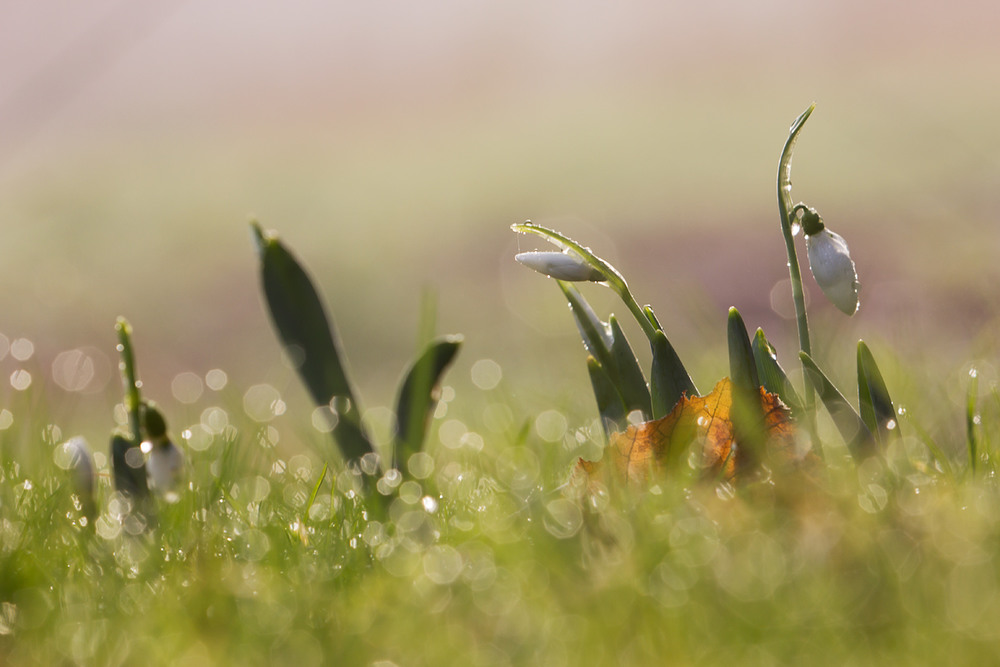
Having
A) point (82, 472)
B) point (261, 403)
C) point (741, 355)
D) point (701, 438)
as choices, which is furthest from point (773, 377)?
point (261, 403)

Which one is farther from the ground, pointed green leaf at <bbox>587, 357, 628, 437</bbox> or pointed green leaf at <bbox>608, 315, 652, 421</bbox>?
pointed green leaf at <bbox>608, 315, 652, 421</bbox>

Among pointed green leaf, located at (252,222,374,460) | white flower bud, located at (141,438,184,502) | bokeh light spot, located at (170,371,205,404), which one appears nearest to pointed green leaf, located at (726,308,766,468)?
pointed green leaf, located at (252,222,374,460)

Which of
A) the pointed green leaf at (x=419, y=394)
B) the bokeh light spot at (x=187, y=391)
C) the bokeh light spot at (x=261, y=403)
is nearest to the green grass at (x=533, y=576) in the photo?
the pointed green leaf at (x=419, y=394)

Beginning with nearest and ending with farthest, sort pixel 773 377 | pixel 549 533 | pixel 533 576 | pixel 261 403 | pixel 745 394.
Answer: pixel 533 576 → pixel 549 533 → pixel 745 394 → pixel 773 377 → pixel 261 403

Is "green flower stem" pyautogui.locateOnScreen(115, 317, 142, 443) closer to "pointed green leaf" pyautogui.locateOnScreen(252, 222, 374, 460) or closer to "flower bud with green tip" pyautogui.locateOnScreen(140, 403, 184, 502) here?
"flower bud with green tip" pyautogui.locateOnScreen(140, 403, 184, 502)

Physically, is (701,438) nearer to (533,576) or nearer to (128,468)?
(533,576)

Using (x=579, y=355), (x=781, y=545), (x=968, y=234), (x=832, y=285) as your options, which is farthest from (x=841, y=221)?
(x=781, y=545)
